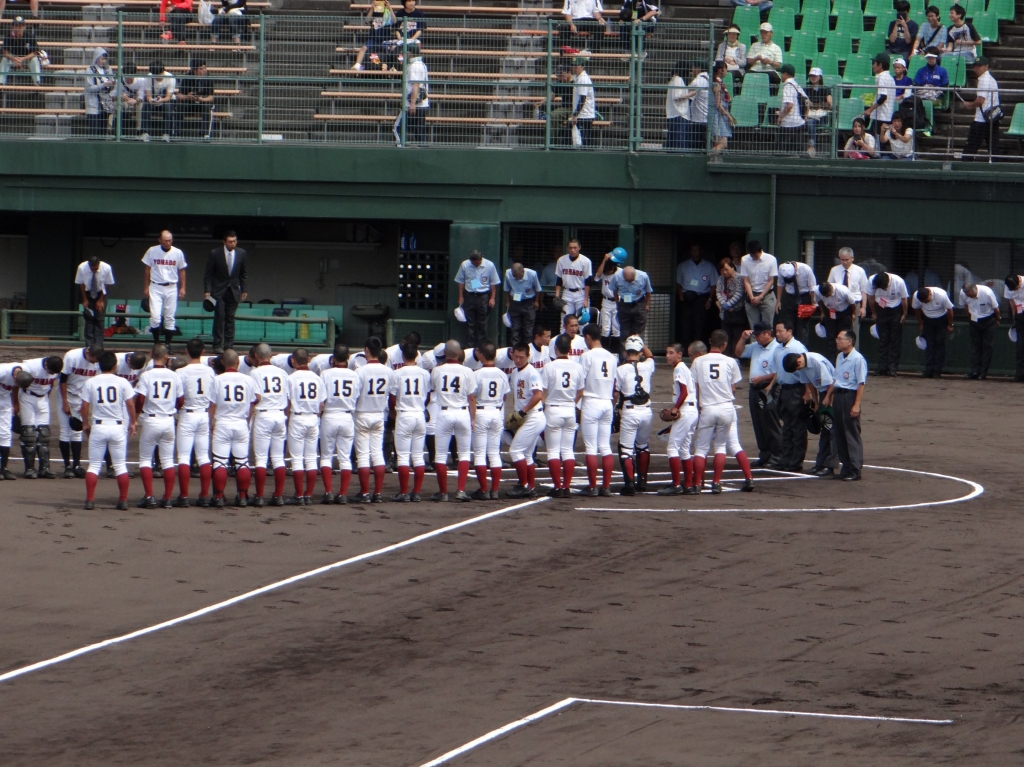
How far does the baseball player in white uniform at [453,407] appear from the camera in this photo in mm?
16219

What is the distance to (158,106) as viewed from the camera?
88.3 ft

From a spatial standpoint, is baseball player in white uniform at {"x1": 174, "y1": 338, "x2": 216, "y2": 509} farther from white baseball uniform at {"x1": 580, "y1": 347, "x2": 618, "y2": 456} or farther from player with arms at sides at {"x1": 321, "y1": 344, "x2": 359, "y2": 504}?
white baseball uniform at {"x1": 580, "y1": 347, "x2": 618, "y2": 456}

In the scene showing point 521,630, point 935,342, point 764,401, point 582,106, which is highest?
point 582,106

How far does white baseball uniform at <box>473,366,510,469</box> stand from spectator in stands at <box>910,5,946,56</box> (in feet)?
48.5

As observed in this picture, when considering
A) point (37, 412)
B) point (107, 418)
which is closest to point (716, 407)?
point (107, 418)

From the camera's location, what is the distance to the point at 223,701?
974 centimetres

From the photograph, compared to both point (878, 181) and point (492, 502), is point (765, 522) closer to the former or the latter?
point (492, 502)

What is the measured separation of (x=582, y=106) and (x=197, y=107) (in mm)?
6892

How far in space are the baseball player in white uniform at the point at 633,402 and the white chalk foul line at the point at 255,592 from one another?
3.56 ft

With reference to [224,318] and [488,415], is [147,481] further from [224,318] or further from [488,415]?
[224,318]

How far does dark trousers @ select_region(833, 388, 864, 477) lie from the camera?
1762cm

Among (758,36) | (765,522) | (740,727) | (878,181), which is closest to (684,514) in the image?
(765,522)

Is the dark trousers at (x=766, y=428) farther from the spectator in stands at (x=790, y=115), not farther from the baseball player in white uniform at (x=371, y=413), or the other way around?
the spectator in stands at (x=790, y=115)

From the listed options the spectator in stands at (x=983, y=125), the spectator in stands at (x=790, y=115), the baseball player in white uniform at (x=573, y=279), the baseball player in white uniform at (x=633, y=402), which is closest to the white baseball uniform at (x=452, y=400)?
the baseball player in white uniform at (x=633, y=402)
